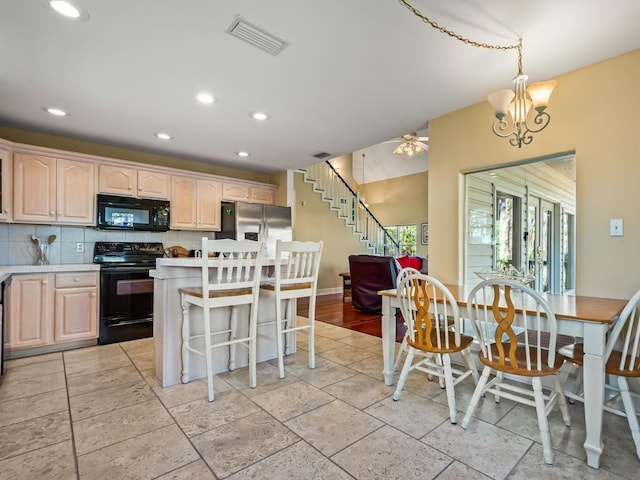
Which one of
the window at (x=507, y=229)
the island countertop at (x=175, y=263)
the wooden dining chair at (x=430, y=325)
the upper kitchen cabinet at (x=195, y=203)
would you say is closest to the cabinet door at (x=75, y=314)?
the upper kitchen cabinet at (x=195, y=203)

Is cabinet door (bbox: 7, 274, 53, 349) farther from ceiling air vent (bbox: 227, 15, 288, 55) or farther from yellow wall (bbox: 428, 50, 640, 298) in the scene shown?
yellow wall (bbox: 428, 50, 640, 298)

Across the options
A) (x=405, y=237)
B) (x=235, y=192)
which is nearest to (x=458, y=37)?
(x=235, y=192)

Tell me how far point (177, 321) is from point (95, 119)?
253 cm

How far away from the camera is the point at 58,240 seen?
13.2 ft

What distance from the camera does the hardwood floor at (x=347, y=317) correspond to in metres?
4.36

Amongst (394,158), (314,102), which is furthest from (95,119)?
(394,158)

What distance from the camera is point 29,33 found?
2.13 metres

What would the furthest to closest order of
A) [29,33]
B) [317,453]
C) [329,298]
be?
1. [329,298]
2. [29,33]
3. [317,453]

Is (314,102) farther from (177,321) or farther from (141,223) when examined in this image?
(141,223)

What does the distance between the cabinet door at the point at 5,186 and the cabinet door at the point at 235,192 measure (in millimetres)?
2491

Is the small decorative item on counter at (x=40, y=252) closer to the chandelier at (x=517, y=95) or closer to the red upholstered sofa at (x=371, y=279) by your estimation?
the red upholstered sofa at (x=371, y=279)

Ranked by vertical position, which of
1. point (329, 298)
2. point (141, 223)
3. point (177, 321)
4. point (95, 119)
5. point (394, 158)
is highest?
point (394, 158)

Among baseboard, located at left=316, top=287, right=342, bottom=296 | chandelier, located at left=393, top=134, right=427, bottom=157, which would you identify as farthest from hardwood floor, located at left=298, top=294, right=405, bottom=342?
chandelier, located at left=393, top=134, right=427, bottom=157

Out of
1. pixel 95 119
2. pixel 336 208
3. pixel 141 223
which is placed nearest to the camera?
pixel 95 119
